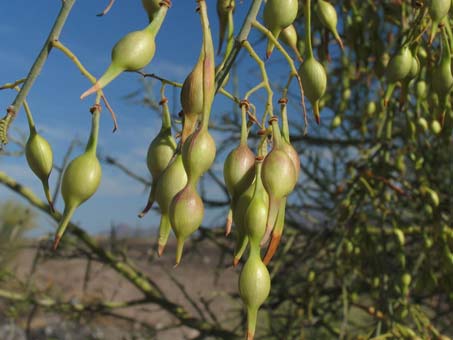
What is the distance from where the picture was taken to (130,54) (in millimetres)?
664

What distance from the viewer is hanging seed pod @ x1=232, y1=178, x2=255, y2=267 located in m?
0.68

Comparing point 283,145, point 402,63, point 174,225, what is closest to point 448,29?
point 402,63

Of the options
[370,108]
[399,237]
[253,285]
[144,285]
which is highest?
[253,285]

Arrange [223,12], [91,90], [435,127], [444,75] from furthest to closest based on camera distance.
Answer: [435,127]
[444,75]
[223,12]
[91,90]

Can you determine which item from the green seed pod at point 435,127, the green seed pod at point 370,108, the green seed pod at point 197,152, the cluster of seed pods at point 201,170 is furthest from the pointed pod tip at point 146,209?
the green seed pod at point 370,108

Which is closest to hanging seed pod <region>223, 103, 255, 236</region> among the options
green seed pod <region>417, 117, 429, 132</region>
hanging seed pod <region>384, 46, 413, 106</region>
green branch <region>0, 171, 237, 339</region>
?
hanging seed pod <region>384, 46, 413, 106</region>

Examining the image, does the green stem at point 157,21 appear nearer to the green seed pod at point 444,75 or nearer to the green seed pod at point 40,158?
the green seed pod at point 40,158

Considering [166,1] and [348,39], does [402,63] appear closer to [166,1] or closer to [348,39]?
[166,1]

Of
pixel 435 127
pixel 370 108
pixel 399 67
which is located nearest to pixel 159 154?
pixel 399 67

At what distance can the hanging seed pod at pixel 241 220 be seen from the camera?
2.25ft

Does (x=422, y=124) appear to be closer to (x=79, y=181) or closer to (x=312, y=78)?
(x=312, y=78)

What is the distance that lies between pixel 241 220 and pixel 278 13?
0.83 feet

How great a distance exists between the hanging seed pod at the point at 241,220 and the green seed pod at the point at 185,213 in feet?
0.16

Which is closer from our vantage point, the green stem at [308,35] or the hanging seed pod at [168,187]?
the hanging seed pod at [168,187]
